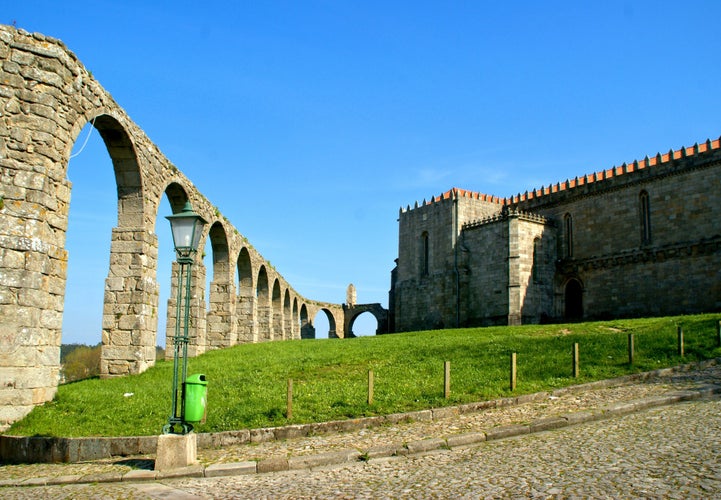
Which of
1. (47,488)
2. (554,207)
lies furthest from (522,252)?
(47,488)

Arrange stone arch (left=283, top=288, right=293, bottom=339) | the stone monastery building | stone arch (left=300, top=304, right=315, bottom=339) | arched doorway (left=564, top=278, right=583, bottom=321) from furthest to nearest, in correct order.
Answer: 1. stone arch (left=300, top=304, right=315, bottom=339)
2. stone arch (left=283, top=288, right=293, bottom=339)
3. arched doorway (left=564, top=278, right=583, bottom=321)
4. the stone monastery building

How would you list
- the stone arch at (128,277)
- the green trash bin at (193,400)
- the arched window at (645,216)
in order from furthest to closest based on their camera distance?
the arched window at (645,216) < the stone arch at (128,277) < the green trash bin at (193,400)

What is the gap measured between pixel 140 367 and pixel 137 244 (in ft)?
9.64

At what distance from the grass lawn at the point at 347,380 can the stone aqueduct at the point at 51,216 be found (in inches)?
31.2

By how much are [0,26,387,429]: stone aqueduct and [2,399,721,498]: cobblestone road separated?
161 inches

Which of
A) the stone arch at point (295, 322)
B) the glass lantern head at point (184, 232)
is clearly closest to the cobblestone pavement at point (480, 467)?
the glass lantern head at point (184, 232)

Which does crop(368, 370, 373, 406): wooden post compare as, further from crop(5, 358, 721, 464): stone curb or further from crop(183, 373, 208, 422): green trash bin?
crop(183, 373, 208, 422): green trash bin

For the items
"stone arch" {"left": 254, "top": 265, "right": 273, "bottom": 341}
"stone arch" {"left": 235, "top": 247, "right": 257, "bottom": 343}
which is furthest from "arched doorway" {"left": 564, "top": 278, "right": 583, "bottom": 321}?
"stone arch" {"left": 235, "top": 247, "right": 257, "bottom": 343}

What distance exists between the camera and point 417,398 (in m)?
11.6

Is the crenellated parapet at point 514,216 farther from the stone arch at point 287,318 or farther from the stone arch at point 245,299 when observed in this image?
the stone arch at point 245,299

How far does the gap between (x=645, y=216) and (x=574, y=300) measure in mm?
6088

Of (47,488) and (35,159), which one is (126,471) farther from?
(35,159)

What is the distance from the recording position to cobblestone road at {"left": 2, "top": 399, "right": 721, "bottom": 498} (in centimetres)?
643

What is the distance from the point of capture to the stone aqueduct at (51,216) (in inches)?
434
